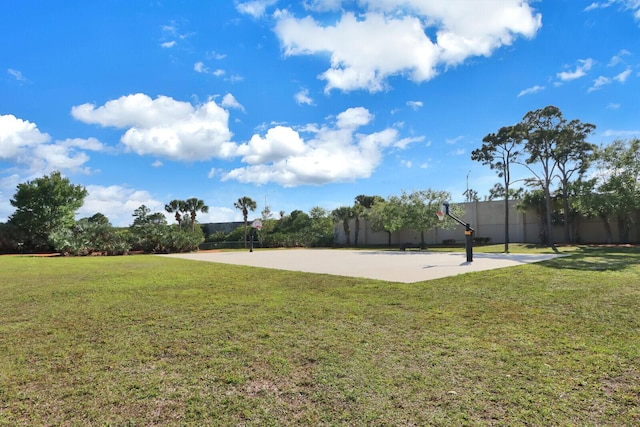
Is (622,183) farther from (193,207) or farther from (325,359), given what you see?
(193,207)

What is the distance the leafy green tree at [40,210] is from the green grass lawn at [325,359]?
70.9 feet

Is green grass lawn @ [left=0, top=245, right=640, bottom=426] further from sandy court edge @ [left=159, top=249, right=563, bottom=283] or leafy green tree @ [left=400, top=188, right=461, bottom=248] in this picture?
leafy green tree @ [left=400, top=188, right=461, bottom=248]

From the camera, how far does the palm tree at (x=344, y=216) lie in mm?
→ 35619

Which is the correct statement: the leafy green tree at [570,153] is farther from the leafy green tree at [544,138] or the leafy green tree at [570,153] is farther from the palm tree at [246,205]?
the palm tree at [246,205]

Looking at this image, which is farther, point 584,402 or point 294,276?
point 294,276

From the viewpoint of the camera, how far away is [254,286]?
289 inches

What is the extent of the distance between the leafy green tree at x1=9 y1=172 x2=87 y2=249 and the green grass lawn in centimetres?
2161

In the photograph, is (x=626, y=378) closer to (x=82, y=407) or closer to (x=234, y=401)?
(x=234, y=401)

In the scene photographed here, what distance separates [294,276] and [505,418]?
6954 millimetres

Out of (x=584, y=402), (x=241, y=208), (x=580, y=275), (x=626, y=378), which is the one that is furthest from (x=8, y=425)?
(x=241, y=208)

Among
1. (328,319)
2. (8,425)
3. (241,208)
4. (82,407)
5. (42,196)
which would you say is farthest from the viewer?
(241,208)

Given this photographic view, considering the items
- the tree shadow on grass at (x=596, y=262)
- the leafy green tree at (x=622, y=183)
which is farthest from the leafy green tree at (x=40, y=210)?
the leafy green tree at (x=622, y=183)

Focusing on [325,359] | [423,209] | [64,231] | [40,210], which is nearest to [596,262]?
[325,359]

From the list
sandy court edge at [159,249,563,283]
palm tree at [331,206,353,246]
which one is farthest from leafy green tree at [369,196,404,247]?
sandy court edge at [159,249,563,283]
